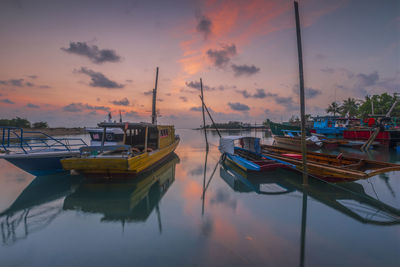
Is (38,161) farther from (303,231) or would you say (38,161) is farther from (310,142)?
(310,142)

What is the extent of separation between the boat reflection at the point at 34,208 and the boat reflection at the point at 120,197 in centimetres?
47

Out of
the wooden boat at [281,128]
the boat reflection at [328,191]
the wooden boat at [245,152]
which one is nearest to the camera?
the boat reflection at [328,191]

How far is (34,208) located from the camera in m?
5.95

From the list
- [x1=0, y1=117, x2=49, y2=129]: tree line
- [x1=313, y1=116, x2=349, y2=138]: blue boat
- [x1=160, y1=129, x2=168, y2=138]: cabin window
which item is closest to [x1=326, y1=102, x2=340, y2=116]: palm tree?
[x1=313, y1=116, x2=349, y2=138]: blue boat

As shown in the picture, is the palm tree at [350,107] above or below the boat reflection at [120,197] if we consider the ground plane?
above

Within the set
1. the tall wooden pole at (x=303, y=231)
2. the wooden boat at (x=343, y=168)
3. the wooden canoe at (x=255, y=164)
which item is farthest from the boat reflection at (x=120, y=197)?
the wooden boat at (x=343, y=168)

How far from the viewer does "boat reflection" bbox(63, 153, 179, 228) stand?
5596 millimetres

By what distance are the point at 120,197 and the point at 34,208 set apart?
2801 millimetres

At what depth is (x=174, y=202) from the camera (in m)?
6.57

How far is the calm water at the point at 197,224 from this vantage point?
11.8 feet

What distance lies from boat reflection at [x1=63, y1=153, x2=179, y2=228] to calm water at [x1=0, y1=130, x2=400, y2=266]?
0.04 meters

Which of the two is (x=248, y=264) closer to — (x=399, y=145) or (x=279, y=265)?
(x=279, y=265)

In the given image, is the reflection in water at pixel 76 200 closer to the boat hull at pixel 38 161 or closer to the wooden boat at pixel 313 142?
the boat hull at pixel 38 161

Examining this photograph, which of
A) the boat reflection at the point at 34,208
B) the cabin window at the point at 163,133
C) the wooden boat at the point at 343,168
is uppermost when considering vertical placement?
the cabin window at the point at 163,133
